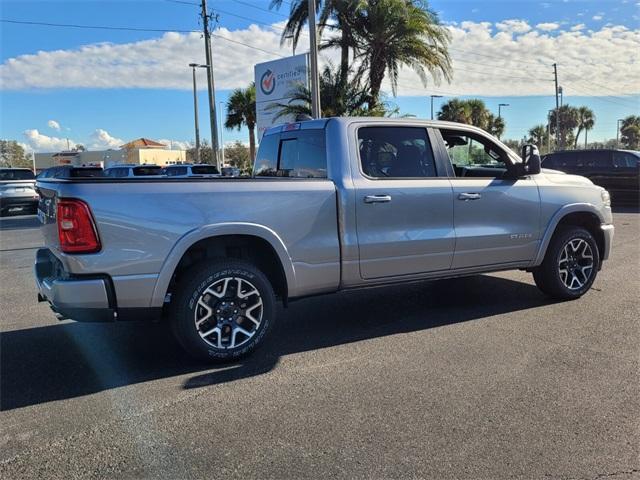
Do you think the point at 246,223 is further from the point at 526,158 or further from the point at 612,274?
the point at 612,274

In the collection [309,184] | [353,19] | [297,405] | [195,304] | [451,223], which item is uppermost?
[353,19]

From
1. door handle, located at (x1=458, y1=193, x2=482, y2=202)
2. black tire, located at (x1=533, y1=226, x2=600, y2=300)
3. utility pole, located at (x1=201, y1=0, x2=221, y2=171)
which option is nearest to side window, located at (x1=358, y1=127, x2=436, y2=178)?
door handle, located at (x1=458, y1=193, x2=482, y2=202)

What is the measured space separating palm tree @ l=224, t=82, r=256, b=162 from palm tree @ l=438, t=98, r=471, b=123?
59.7 ft

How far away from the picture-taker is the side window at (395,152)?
5031 mm

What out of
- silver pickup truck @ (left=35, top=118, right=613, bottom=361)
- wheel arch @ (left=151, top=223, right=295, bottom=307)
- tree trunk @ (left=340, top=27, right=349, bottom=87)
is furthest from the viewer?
tree trunk @ (left=340, top=27, right=349, bottom=87)

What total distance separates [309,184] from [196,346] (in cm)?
158

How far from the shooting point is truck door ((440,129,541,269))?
5.38 m

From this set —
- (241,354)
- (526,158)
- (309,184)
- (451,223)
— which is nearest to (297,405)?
(241,354)

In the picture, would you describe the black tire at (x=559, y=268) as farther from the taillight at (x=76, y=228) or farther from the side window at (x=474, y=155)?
the taillight at (x=76, y=228)

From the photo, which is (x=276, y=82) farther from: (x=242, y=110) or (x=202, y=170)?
(x=242, y=110)

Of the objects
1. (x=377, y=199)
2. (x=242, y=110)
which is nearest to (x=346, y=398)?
(x=377, y=199)

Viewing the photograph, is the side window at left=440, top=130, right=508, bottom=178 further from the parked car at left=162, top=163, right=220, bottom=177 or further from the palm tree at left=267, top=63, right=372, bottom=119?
the palm tree at left=267, top=63, right=372, bottom=119

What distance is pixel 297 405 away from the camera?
3643mm

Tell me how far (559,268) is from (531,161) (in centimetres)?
124
